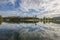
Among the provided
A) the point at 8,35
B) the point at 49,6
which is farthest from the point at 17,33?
the point at 49,6

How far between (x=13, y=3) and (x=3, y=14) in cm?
25

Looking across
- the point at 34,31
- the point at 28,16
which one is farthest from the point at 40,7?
the point at 34,31

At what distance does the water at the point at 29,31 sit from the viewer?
2.36 metres

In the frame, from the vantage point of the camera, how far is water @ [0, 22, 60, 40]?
2.36 metres

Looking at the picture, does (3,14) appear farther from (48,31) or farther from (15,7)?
(48,31)

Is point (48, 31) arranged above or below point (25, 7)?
below

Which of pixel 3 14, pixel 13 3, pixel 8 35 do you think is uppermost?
pixel 13 3

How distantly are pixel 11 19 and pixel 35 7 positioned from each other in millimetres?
449

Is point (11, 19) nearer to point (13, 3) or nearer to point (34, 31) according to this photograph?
point (13, 3)

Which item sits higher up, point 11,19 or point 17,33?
point 11,19

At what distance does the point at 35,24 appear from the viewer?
2.40 meters

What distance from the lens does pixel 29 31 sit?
7.84 feet

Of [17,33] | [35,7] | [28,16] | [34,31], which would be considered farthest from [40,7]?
[17,33]

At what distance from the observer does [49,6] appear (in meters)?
2.41
